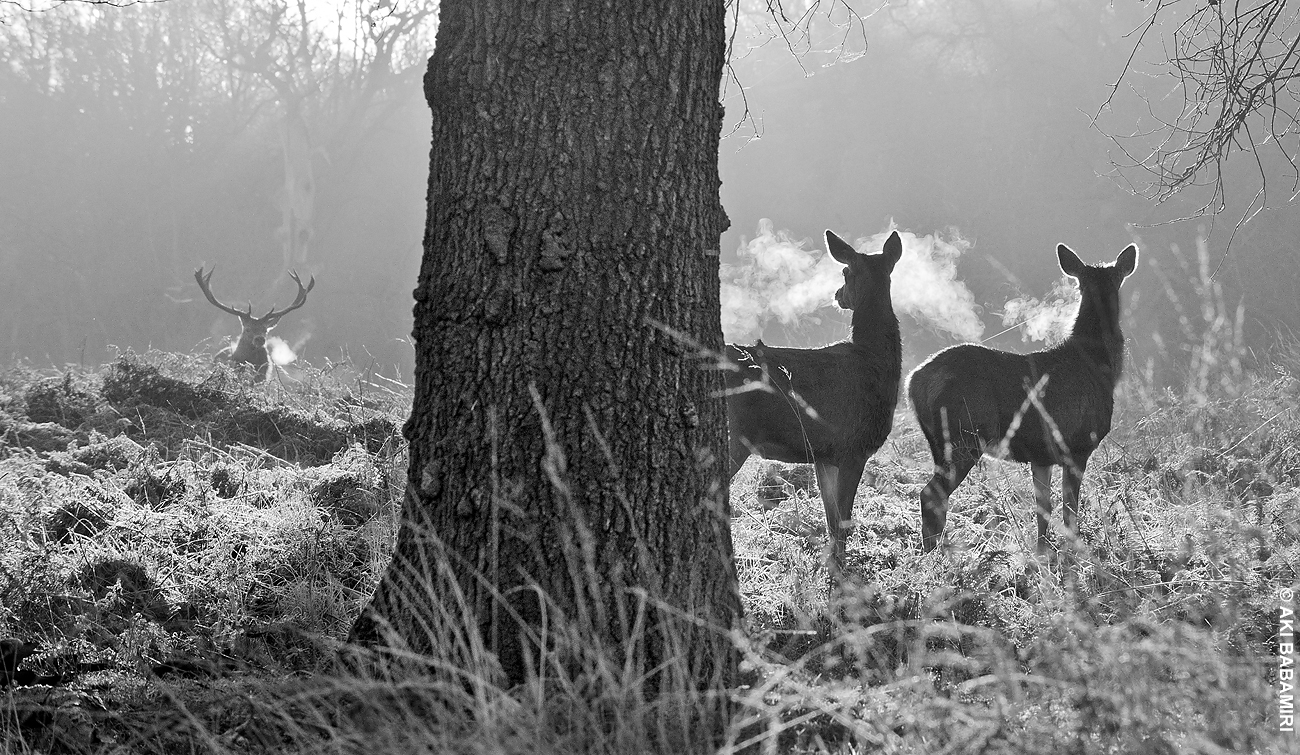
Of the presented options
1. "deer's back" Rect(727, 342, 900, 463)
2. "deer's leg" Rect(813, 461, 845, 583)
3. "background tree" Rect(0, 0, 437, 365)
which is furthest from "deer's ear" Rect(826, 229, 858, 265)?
"background tree" Rect(0, 0, 437, 365)

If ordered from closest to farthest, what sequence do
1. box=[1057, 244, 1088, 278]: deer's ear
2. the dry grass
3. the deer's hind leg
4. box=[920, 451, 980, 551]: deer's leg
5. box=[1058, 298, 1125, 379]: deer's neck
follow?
the dry grass < the deer's hind leg < box=[920, 451, 980, 551]: deer's leg < box=[1058, 298, 1125, 379]: deer's neck < box=[1057, 244, 1088, 278]: deer's ear

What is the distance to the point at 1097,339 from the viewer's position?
6.84 metres

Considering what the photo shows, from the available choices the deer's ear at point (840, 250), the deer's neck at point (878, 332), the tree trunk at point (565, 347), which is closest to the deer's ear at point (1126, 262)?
the deer's neck at point (878, 332)

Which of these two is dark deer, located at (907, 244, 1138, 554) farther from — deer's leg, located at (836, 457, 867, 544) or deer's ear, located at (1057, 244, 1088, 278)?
deer's leg, located at (836, 457, 867, 544)

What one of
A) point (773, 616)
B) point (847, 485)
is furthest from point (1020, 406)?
point (773, 616)

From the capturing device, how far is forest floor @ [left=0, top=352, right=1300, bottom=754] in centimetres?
256

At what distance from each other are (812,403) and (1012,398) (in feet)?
4.18

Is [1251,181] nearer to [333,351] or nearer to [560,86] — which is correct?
[560,86]

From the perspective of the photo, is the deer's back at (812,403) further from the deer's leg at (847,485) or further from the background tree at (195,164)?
the background tree at (195,164)

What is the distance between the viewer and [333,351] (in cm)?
3722

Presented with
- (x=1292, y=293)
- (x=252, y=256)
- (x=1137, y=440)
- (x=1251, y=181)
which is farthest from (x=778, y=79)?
(x=1137, y=440)

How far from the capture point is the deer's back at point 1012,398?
630cm

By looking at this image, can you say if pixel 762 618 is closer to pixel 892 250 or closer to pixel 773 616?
pixel 773 616

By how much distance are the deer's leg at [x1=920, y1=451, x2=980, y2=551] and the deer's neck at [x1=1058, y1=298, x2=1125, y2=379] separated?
115cm
